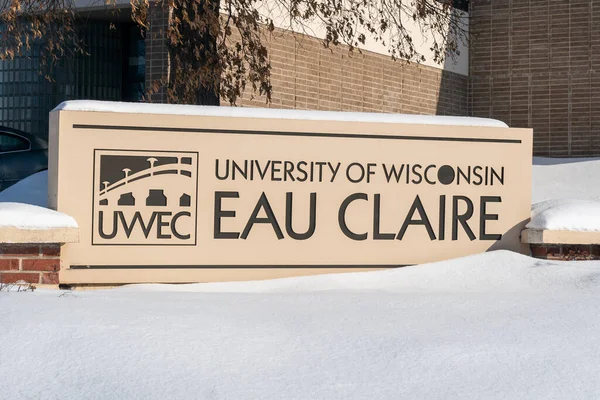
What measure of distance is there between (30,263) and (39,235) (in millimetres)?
226

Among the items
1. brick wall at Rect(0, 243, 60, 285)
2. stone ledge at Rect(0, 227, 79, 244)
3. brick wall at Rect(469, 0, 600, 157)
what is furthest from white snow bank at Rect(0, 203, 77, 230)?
brick wall at Rect(469, 0, 600, 157)

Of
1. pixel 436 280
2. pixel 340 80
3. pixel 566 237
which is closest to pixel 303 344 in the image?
pixel 436 280

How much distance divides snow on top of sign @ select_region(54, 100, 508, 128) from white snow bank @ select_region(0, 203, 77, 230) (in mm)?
783

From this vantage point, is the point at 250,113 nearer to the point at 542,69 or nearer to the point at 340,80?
the point at 340,80

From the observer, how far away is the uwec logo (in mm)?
7137

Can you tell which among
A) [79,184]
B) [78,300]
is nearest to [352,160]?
[79,184]

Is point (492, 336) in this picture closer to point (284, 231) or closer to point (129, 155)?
point (284, 231)

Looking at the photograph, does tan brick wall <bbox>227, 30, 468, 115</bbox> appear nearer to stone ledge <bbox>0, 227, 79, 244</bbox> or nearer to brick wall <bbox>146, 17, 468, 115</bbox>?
brick wall <bbox>146, 17, 468, 115</bbox>

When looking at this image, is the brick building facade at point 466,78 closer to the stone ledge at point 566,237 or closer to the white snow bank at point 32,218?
the stone ledge at point 566,237

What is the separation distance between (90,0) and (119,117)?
6.93 meters

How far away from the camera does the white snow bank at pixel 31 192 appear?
8477mm

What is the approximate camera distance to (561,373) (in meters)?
4.52

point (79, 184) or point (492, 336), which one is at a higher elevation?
point (79, 184)

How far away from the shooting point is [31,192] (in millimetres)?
8945
